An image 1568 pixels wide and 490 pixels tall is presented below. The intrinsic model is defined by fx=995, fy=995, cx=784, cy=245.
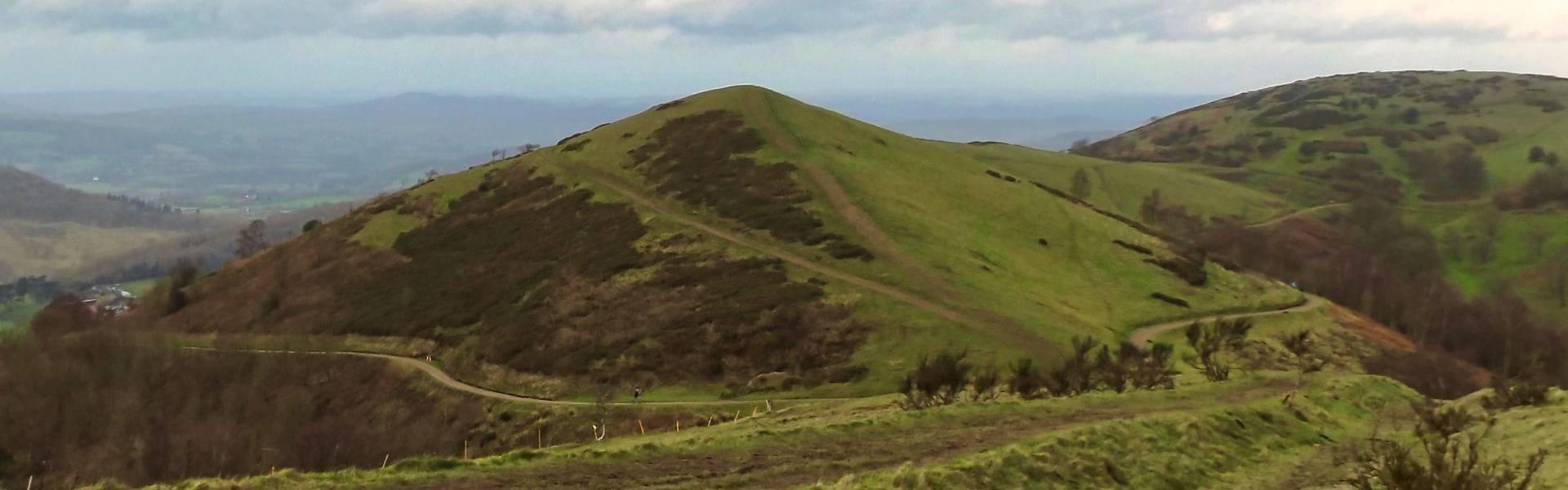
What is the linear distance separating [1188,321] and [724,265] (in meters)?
35.9

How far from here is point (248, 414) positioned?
235 ft

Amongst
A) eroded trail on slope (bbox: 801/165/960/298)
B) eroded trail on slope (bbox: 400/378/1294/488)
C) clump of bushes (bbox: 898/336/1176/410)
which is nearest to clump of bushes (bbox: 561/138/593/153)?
eroded trail on slope (bbox: 801/165/960/298)

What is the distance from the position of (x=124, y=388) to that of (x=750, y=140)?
64.2m

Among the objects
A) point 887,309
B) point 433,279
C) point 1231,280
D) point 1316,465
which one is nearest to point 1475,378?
point 1231,280

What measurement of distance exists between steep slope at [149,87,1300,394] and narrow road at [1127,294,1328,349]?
43.2 inches

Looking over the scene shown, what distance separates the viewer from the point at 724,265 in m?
80.8

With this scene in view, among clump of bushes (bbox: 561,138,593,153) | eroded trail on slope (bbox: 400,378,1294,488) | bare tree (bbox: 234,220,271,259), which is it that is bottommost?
bare tree (bbox: 234,220,271,259)

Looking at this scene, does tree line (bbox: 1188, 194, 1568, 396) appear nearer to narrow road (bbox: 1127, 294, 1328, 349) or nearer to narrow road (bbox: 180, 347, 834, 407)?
narrow road (bbox: 1127, 294, 1328, 349)

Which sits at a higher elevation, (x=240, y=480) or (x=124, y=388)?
(x=240, y=480)

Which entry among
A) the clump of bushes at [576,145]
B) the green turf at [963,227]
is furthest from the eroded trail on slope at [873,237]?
the clump of bushes at [576,145]

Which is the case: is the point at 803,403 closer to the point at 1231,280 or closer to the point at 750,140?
the point at 1231,280

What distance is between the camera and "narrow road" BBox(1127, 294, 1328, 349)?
68000 millimetres

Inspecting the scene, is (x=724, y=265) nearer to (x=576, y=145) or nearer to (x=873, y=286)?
(x=873, y=286)

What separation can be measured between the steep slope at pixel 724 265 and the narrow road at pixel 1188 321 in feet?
3.60
